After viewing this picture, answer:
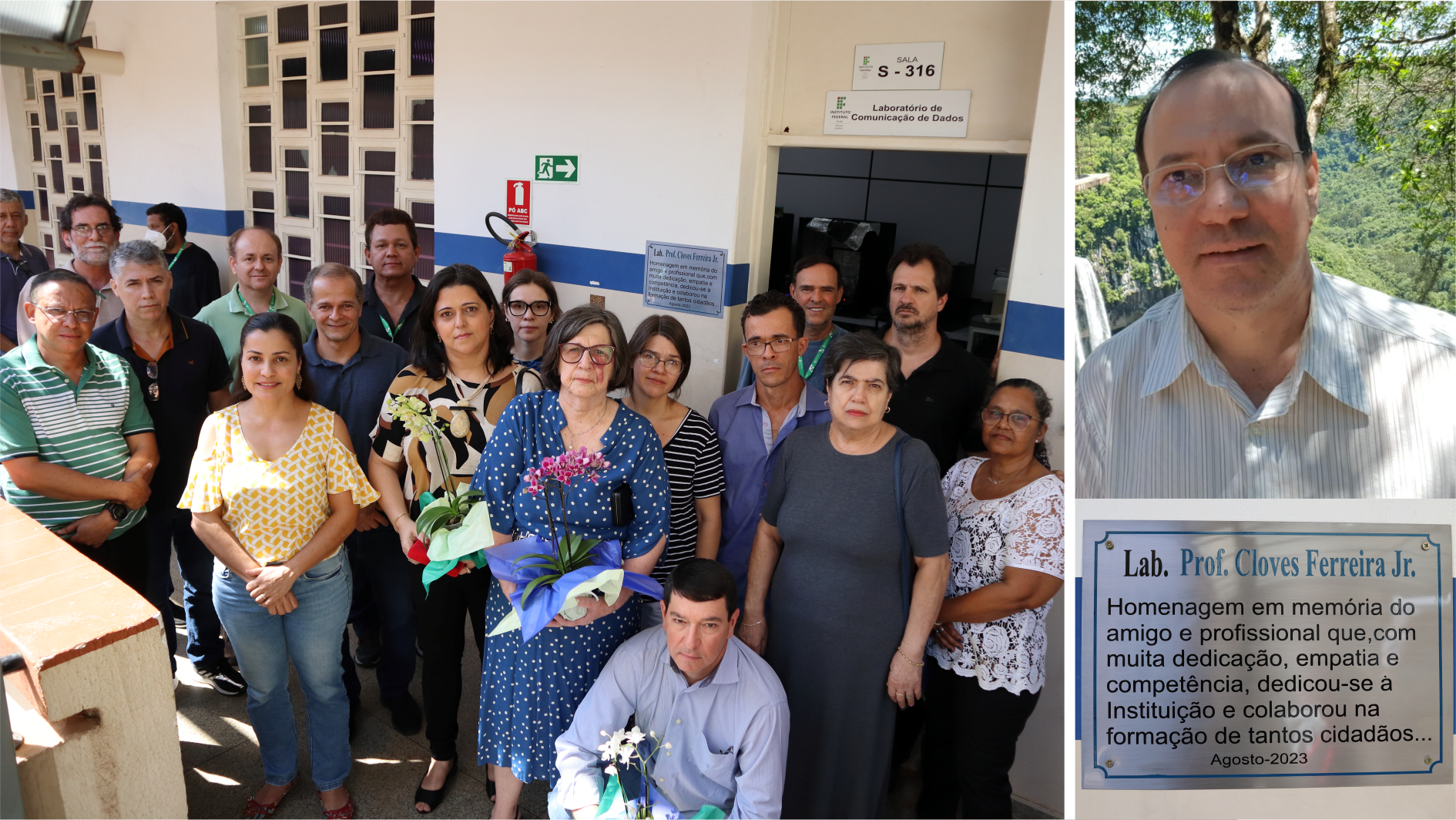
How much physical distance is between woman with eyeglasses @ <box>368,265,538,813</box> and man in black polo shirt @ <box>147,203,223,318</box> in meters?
2.71

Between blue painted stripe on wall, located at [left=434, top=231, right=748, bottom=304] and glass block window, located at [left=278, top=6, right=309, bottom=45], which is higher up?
glass block window, located at [left=278, top=6, right=309, bottom=45]

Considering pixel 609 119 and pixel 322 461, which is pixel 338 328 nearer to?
pixel 322 461

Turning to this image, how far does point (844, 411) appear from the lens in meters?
1.94

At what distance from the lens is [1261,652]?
3.19 feet

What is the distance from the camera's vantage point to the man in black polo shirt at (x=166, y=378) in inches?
100

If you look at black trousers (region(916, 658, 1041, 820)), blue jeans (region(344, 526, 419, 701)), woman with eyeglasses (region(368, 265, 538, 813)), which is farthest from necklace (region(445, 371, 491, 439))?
black trousers (region(916, 658, 1041, 820))

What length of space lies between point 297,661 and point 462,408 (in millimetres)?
859

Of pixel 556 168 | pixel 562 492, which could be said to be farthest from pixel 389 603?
pixel 556 168

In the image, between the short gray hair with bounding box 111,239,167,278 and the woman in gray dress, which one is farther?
the short gray hair with bounding box 111,239,167,278

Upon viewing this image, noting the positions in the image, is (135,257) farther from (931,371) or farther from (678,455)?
(931,371)

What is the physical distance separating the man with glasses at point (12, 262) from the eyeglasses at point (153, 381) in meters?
2.03

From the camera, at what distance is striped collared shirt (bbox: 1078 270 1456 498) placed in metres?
0.93

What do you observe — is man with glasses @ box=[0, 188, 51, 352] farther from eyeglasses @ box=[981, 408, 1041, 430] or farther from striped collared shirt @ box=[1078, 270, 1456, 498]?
striped collared shirt @ box=[1078, 270, 1456, 498]

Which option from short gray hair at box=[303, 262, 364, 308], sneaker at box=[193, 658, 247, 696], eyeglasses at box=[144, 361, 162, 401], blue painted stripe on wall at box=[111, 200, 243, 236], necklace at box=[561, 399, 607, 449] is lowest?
sneaker at box=[193, 658, 247, 696]
